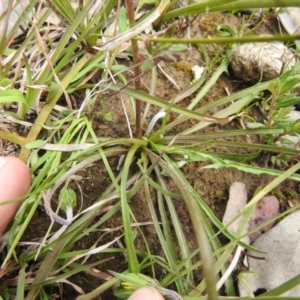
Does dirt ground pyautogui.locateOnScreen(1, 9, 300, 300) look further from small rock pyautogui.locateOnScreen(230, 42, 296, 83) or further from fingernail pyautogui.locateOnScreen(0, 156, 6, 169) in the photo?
fingernail pyautogui.locateOnScreen(0, 156, 6, 169)

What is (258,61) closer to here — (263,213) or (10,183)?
(263,213)

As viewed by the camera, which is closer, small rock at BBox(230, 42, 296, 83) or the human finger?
the human finger

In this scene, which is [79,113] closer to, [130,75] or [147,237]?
[130,75]

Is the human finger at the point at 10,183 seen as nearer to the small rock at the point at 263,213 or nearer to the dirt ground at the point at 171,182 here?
the dirt ground at the point at 171,182

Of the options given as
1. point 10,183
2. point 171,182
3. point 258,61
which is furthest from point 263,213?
point 10,183

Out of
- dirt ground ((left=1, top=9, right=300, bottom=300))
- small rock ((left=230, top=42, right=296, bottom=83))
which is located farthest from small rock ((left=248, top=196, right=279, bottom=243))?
small rock ((left=230, top=42, right=296, bottom=83))

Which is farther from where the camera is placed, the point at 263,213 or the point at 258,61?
the point at 258,61

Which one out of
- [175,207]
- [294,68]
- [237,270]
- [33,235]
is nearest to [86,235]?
[33,235]

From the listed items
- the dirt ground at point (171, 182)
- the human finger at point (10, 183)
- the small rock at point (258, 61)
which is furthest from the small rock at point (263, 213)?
the human finger at point (10, 183)
